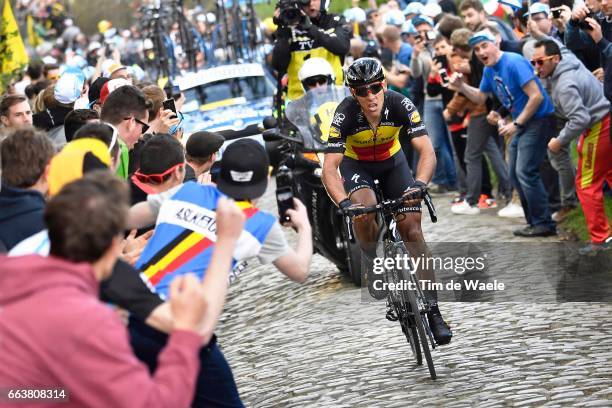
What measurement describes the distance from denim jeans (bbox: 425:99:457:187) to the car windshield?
5160 millimetres

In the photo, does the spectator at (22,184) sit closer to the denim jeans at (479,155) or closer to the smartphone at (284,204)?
the smartphone at (284,204)

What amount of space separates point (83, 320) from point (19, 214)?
223 cm

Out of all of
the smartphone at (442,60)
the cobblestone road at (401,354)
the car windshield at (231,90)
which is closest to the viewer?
the cobblestone road at (401,354)

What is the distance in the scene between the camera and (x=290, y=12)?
14.5 m

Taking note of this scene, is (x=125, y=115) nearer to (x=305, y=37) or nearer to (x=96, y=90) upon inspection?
(x=96, y=90)

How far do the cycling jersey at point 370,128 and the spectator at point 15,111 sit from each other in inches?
116

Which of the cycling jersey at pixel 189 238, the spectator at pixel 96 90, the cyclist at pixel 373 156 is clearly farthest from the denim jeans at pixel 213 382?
the spectator at pixel 96 90

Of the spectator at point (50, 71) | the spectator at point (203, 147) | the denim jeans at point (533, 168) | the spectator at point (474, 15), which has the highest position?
the spectator at point (203, 147)

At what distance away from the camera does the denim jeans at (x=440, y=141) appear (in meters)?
16.7

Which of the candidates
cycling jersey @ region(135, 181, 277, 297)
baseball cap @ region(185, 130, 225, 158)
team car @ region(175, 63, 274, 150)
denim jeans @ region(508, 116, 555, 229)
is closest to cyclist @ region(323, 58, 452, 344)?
baseball cap @ region(185, 130, 225, 158)

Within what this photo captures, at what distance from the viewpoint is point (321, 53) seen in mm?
14711

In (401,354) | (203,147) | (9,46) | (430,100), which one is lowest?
(430,100)

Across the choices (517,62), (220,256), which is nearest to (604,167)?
(517,62)

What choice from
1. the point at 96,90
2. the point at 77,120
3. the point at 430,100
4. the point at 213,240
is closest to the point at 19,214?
the point at 213,240
